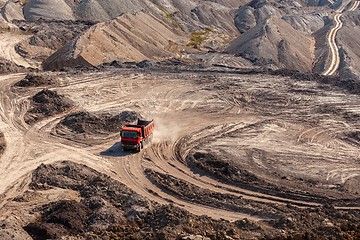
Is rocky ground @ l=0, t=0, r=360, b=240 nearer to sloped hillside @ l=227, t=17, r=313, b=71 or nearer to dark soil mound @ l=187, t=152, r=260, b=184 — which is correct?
dark soil mound @ l=187, t=152, r=260, b=184

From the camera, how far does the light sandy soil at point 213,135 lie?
21.5 metres

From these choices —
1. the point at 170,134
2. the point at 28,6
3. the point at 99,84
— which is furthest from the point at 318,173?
the point at 28,6

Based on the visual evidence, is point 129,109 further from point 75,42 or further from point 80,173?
point 75,42

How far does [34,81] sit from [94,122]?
10236 mm

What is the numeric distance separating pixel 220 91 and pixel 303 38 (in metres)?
35.8

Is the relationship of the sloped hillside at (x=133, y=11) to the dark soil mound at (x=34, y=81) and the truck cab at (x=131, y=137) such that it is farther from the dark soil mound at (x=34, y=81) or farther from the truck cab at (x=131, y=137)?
the truck cab at (x=131, y=137)

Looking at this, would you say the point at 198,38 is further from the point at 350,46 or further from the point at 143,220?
the point at 143,220

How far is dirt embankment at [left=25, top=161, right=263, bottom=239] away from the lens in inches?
556

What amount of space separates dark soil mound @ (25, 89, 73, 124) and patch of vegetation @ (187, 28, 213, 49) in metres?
32.6

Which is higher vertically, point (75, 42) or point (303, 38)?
point (75, 42)

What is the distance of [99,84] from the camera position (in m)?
37.1

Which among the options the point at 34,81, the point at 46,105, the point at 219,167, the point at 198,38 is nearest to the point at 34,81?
the point at 34,81

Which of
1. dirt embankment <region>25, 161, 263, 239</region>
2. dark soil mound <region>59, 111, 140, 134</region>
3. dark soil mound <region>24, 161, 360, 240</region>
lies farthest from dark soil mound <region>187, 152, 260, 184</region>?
dark soil mound <region>59, 111, 140, 134</region>

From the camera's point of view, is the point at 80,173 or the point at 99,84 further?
the point at 99,84
